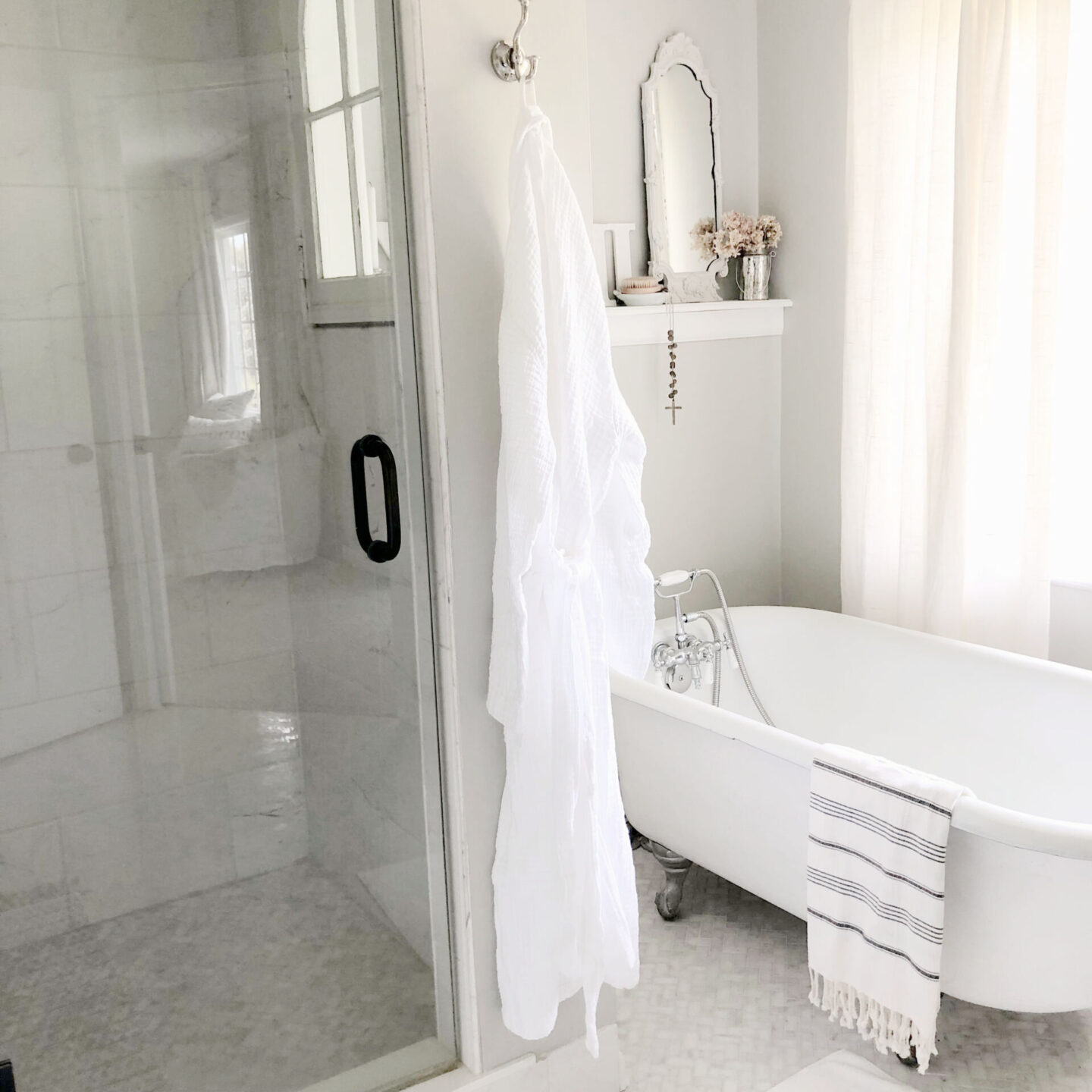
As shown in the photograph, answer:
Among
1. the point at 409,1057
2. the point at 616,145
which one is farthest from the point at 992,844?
the point at 616,145

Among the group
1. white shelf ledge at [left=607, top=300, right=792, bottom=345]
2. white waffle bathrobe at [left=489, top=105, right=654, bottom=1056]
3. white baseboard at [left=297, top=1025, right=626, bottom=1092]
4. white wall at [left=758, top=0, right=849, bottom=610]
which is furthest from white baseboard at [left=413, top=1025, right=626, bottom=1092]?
white shelf ledge at [left=607, top=300, right=792, bottom=345]

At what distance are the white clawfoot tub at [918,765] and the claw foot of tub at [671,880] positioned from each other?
4.5 inches

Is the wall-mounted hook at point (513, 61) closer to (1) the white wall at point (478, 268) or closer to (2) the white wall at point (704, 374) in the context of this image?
(1) the white wall at point (478, 268)

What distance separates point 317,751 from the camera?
5.88ft

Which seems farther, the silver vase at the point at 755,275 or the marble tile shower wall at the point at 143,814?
the silver vase at the point at 755,275

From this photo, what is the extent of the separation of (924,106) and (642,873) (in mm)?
2047

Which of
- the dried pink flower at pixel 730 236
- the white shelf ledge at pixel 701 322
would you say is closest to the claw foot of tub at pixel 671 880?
the white shelf ledge at pixel 701 322

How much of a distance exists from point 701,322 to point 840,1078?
201 centimetres

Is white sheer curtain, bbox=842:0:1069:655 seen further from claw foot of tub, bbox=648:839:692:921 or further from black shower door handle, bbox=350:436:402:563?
black shower door handle, bbox=350:436:402:563

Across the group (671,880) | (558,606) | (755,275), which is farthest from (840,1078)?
(755,275)

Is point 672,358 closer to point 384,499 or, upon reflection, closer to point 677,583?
point 677,583

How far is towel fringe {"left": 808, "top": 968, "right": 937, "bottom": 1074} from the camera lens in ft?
6.23

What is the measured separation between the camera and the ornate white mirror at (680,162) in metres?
3.10

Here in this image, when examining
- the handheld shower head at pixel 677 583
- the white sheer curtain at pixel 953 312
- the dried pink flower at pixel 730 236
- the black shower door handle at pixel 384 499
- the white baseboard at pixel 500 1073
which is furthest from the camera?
the dried pink flower at pixel 730 236
